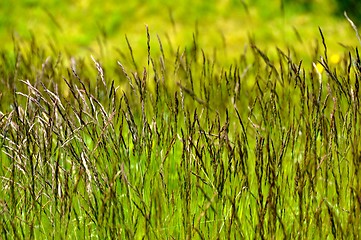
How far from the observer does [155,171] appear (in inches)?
120

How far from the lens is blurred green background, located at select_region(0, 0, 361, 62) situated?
8.23m

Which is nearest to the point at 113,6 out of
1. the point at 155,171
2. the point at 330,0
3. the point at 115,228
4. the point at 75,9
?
the point at 75,9

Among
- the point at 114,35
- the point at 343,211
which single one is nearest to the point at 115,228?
the point at 343,211

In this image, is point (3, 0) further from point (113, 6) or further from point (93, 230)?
point (93, 230)

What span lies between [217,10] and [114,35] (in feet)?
4.39

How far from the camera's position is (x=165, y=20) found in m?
8.62

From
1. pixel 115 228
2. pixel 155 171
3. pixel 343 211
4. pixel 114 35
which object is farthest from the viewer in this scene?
pixel 114 35

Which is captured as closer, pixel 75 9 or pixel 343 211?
pixel 343 211

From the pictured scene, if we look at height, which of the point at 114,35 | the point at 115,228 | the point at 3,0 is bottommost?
the point at 115,228

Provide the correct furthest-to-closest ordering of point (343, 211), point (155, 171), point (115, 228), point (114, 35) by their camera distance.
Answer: point (114, 35)
point (155, 171)
point (343, 211)
point (115, 228)

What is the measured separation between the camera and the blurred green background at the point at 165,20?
8227 mm

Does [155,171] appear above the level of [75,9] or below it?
below

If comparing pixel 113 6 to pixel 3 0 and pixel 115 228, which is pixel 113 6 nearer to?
pixel 3 0

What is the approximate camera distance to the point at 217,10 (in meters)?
8.62
